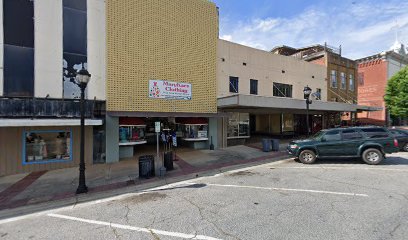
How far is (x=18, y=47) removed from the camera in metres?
10.1

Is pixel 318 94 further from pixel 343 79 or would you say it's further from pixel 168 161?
pixel 168 161

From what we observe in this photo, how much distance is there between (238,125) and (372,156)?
31.0 feet

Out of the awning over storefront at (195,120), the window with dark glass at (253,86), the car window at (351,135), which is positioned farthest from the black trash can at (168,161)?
the window with dark glass at (253,86)

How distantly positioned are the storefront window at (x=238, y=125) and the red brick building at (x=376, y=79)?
24.1 metres

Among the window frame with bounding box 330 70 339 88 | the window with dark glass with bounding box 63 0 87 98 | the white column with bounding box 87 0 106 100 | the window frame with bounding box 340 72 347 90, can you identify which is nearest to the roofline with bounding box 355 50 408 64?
the window frame with bounding box 340 72 347 90

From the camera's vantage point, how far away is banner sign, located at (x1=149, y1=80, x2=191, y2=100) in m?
13.4

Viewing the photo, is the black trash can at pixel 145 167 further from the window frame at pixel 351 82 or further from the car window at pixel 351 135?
the window frame at pixel 351 82

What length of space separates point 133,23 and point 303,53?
23.8 meters

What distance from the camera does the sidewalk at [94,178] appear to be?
7.05 metres

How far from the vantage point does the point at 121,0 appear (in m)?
12.2

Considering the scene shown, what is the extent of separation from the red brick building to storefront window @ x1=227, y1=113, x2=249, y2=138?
24095 millimetres

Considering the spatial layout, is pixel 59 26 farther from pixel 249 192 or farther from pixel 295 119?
pixel 295 119

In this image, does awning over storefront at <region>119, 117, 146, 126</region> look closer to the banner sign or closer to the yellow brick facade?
the yellow brick facade

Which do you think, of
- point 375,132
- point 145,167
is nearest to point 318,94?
point 375,132
